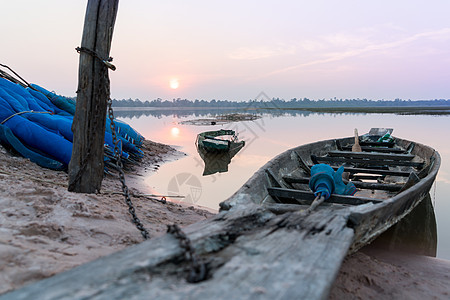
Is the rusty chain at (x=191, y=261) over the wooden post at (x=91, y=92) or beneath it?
beneath

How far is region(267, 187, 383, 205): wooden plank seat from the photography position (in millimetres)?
3670

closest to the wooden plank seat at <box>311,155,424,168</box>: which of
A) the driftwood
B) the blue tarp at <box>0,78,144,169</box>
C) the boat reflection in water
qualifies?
the driftwood

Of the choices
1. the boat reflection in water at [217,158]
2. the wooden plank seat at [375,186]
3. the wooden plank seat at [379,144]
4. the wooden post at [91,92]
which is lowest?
the boat reflection in water at [217,158]

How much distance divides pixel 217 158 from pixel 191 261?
45.5 ft

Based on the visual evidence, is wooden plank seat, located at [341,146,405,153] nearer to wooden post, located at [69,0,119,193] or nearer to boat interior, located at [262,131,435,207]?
boat interior, located at [262,131,435,207]

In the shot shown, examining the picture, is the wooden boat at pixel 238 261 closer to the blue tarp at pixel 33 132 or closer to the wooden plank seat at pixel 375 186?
the wooden plank seat at pixel 375 186

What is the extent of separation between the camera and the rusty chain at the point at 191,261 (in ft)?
4.68

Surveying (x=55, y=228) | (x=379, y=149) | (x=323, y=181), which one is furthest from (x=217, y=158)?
(x=55, y=228)

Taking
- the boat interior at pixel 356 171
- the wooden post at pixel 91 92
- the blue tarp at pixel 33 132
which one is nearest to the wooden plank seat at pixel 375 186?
the boat interior at pixel 356 171

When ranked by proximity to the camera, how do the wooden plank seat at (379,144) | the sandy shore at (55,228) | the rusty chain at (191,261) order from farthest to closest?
the wooden plank seat at (379,144), the sandy shore at (55,228), the rusty chain at (191,261)

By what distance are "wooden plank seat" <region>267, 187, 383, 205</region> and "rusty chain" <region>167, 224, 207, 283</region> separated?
2.51 meters

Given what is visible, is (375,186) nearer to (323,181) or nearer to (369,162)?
(323,181)

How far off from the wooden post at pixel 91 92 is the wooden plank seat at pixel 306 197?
2577 mm

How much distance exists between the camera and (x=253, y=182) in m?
3.94
